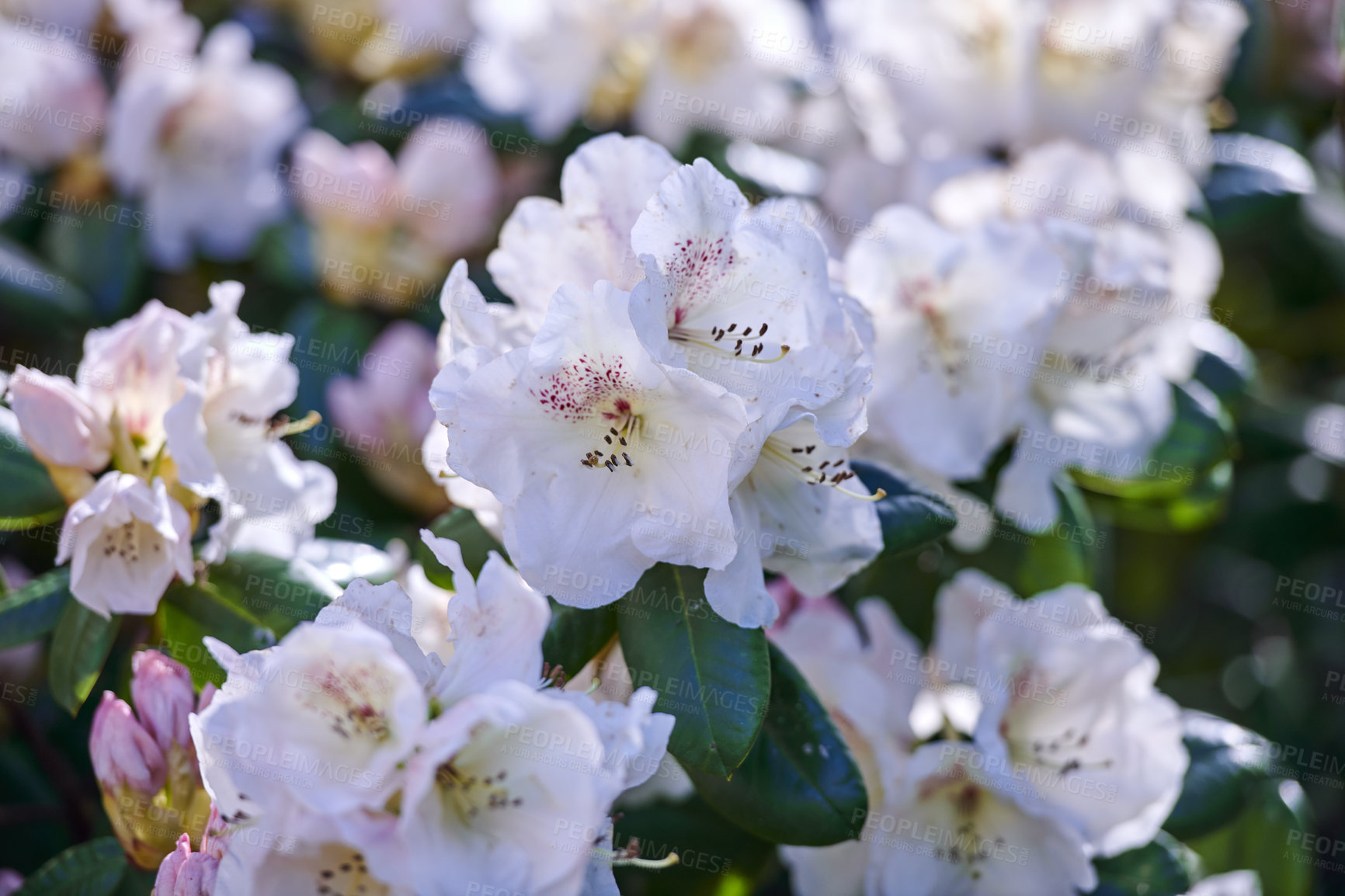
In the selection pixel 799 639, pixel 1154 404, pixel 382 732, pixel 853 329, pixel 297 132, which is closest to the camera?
pixel 382 732

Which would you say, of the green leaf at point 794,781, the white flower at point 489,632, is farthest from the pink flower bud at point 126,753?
the green leaf at point 794,781

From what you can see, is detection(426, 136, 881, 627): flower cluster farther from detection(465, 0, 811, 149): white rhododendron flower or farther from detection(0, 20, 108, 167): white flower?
detection(0, 20, 108, 167): white flower

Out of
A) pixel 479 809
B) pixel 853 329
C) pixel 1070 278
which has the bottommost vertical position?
pixel 479 809

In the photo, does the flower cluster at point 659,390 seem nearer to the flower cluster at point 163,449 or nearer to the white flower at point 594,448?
the white flower at point 594,448

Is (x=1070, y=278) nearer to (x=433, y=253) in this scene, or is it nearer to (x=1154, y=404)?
(x=1154, y=404)

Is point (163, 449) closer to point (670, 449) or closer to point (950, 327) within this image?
point (670, 449)

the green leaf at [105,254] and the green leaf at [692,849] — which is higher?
the green leaf at [105,254]

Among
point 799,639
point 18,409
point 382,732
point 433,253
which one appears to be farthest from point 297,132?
point 382,732
